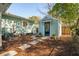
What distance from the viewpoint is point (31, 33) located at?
5238 millimetres

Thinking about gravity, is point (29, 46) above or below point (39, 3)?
below

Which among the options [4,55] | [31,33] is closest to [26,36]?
[31,33]

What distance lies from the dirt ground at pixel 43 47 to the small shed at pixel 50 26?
11 cm

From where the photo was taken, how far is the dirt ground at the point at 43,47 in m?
5.21

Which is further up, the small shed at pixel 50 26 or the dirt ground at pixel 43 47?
the small shed at pixel 50 26

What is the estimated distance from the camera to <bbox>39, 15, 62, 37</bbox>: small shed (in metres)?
5.21

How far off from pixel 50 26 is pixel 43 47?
0.33 metres

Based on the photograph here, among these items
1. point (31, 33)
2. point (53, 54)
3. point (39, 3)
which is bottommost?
point (53, 54)

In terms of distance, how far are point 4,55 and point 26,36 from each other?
16.9 inches

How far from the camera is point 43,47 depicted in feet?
17.2

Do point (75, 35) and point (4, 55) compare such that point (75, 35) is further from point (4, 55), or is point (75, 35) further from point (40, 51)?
point (4, 55)

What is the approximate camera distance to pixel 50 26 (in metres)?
5.23

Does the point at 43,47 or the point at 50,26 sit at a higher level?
the point at 50,26

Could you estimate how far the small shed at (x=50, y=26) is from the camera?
17.1 ft
